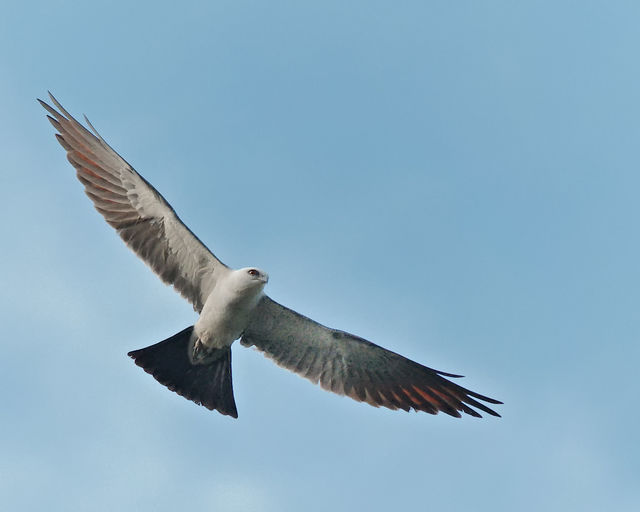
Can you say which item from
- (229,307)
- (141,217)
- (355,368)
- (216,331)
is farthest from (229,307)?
(355,368)

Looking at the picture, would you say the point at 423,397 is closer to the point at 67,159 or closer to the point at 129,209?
the point at 129,209

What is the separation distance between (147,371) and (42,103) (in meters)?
4.29

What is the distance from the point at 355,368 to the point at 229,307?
2.25 m

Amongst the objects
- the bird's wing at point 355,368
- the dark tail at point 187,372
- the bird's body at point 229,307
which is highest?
the bird's wing at point 355,368

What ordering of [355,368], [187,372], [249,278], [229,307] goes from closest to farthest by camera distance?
[249,278], [229,307], [187,372], [355,368]

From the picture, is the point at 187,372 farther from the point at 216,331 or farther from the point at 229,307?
the point at 229,307

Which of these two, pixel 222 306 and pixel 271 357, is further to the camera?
pixel 271 357

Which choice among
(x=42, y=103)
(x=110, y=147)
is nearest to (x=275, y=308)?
(x=110, y=147)

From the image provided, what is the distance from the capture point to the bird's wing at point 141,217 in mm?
11367

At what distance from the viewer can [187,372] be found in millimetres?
11469

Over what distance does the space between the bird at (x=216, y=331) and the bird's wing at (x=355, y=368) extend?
0.05 ft

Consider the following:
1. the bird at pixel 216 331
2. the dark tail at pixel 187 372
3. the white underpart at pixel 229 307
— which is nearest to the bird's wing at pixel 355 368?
the bird at pixel 216 331

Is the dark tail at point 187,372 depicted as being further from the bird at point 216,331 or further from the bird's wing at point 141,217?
the bird's wing at point 141,217

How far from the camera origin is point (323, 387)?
12.0 m
